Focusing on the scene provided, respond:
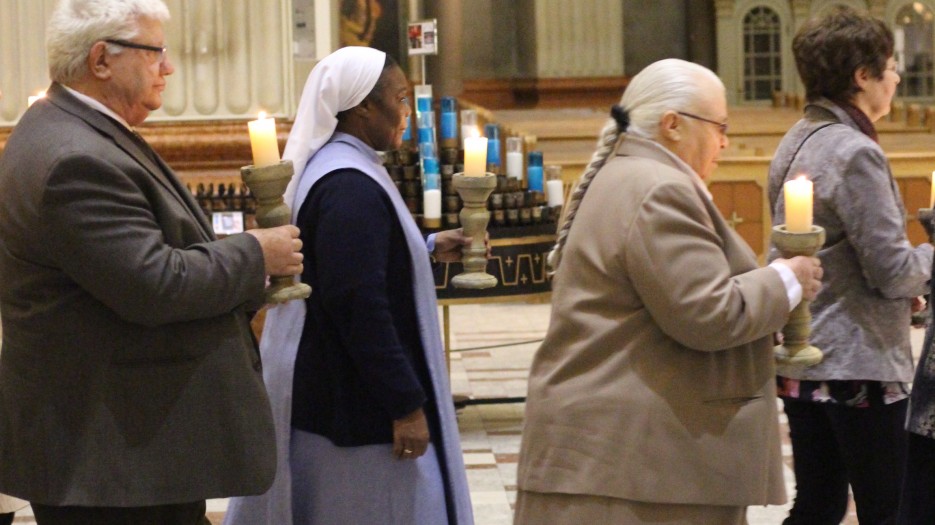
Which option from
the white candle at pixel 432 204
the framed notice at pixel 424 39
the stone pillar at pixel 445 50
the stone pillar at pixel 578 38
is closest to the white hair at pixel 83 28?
the white candle at pixel 432 204

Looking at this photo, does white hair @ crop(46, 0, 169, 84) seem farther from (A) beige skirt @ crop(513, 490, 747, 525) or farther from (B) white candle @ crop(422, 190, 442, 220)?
(B) white candle @ crop(422, 190, 442, 220)

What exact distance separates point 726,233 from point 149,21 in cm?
113

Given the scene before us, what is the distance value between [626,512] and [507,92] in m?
17.7

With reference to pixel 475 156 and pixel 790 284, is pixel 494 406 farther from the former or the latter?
pixel 790 284

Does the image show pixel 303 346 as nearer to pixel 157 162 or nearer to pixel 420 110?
pixel 157 162

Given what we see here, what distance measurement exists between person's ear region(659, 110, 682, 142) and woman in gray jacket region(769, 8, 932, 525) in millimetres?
718

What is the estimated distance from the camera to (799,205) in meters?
2.55

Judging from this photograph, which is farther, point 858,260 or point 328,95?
point 858,260

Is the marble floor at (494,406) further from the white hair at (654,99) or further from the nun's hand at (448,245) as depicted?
the white hair at (654,99)

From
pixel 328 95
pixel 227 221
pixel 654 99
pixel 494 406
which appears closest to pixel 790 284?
pixel 654 99

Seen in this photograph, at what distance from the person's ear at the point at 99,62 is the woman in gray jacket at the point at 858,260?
1.62 metres

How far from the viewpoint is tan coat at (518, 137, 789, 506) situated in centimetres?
240

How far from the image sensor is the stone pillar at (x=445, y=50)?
17203 millimetres

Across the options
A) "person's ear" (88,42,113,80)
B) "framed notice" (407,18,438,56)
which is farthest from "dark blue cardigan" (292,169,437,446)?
"framed notice" (407,18,438,56)
